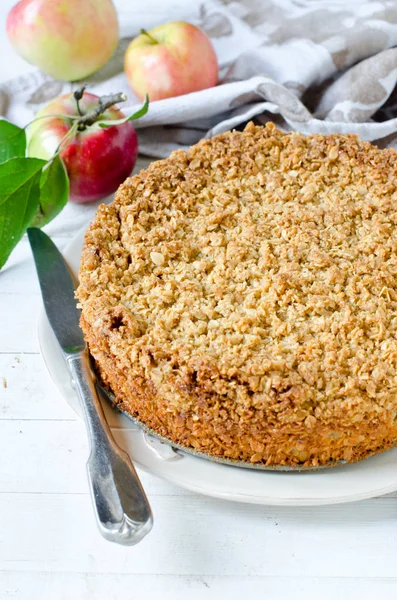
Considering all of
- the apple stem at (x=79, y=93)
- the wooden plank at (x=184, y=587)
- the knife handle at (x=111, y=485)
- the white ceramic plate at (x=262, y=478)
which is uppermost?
the apple stem at (x=79, y=93)

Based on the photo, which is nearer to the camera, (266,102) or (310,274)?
(310,274)

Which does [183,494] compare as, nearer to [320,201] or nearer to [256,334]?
[256,334]

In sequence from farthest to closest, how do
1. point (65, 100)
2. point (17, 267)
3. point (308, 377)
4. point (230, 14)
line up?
point (230, 14)
point (65, 100)
point (17, 267)
point (308, 377)

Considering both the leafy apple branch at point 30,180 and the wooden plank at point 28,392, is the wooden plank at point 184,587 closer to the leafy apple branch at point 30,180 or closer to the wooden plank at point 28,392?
the wooden plank at point 28,392

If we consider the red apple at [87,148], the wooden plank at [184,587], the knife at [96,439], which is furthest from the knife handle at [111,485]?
the red apple at [87,148]

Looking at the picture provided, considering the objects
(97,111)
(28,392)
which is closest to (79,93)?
(97,111)

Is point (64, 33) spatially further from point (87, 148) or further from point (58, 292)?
point (58, 292)

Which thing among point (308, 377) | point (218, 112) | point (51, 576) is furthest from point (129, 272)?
point (218, 112)
